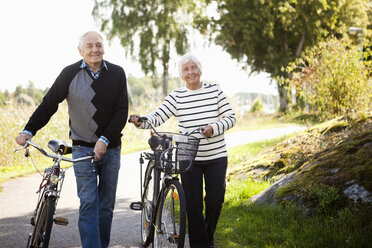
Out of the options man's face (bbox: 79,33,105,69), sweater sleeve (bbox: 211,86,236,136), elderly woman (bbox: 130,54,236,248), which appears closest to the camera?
man's face (bbox: 79,33,105,69)

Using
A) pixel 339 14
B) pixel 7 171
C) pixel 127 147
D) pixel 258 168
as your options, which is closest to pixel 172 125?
pixel 127 147

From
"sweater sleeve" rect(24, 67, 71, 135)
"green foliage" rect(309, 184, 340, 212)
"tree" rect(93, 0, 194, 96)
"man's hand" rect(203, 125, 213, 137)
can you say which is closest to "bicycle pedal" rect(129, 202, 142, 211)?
"man's hand" rect(203, 125, 213, 137)

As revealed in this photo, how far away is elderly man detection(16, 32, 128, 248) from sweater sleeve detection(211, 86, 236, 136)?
0.89 m

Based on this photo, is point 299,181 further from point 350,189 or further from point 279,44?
point 279,44

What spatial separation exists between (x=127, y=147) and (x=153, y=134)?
10.9m

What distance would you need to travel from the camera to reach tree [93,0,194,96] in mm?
34750

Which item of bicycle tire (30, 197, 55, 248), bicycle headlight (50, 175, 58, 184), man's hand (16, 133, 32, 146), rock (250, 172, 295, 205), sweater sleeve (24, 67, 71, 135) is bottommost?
rock (250, 172, 295, 205)

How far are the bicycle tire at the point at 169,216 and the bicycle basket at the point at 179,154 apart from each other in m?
0.15

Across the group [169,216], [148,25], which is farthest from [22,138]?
[148,25]

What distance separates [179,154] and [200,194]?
29.2 inches

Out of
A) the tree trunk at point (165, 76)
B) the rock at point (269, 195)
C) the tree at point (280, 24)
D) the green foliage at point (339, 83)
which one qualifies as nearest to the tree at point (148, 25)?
the tree trunk at point (165, 76)

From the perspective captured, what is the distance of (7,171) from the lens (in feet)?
33.1

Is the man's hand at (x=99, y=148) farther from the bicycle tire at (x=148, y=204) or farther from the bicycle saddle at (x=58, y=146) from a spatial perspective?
the bicycle tire at (x=148, y=204)

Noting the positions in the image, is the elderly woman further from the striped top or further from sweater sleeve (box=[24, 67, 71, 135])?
sweater sleeve (box=[24, 67, 71, 135])
